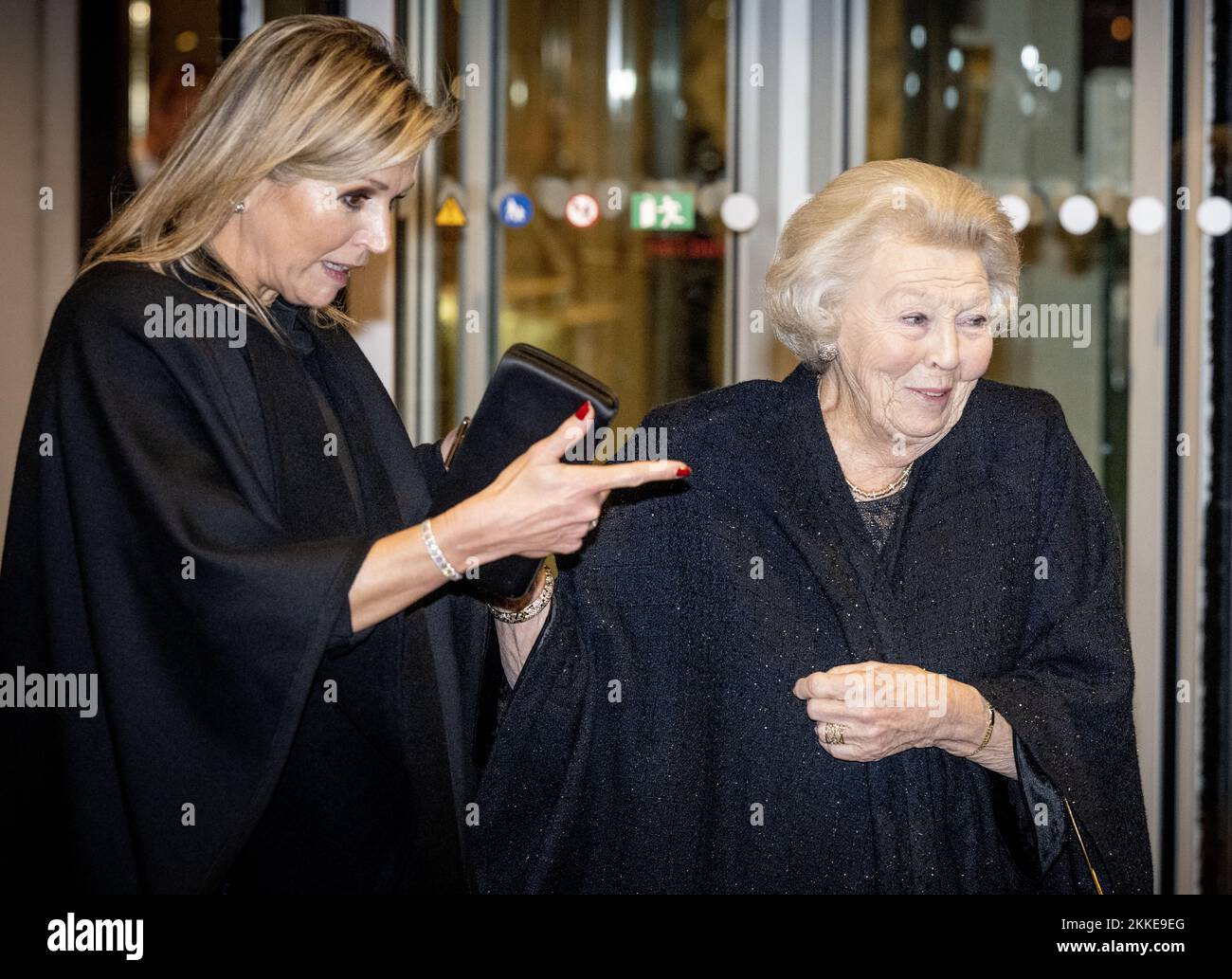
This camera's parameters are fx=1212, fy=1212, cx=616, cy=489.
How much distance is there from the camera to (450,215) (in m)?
2.69

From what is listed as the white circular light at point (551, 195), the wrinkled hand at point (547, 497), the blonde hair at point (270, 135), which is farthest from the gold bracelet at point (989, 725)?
the white circular light at point (551, 195)

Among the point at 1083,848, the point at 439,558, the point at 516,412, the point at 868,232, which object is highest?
the point at 868,232

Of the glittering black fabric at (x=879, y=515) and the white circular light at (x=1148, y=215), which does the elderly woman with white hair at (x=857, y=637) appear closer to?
the glittering black fabric at (x=879, y=515)

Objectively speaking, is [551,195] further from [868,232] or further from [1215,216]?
[1215,216]

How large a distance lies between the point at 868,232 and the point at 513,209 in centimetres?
129

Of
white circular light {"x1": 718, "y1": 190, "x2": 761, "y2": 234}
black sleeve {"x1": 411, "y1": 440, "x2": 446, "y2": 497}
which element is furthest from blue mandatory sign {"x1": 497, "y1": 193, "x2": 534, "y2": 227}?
black sleeve {"x1": 411, "y1": 440, "x2": 446, "y2": 497}

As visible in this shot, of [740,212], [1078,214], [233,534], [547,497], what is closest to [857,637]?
[547,497]

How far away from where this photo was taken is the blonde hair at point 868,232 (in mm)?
1554

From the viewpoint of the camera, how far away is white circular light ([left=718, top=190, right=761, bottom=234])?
2.73 m

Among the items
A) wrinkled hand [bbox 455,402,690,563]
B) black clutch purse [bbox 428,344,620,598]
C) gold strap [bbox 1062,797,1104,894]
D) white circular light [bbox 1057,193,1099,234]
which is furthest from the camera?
white circular light [bbox 1057,193,1099,234]

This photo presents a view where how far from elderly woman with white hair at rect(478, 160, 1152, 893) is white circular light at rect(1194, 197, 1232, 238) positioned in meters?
1.25

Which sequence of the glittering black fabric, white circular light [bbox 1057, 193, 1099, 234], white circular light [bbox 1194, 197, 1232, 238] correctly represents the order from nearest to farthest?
the glittering black fabric
white circular light [bbox 1194, 197, 1232, 238]
white circular light [bbox 1057, 193, 1099, 234]

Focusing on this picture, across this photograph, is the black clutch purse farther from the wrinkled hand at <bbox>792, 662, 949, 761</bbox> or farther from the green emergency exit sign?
the green emergency exit sign

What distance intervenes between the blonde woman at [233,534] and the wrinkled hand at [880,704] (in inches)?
15.5
